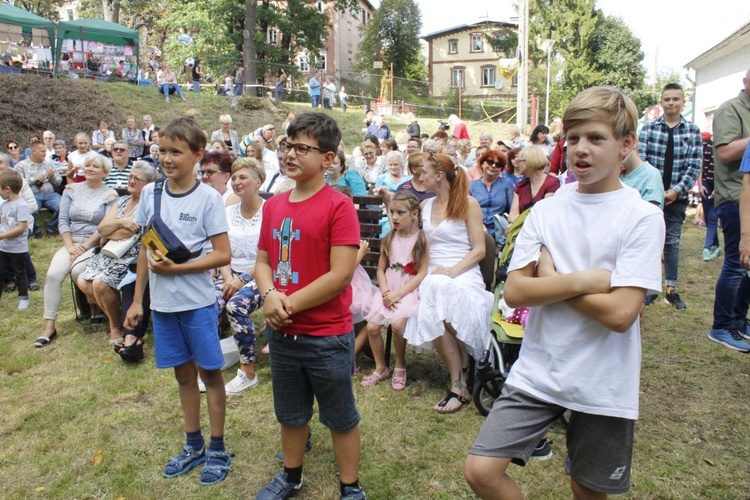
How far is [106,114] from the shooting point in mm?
16938

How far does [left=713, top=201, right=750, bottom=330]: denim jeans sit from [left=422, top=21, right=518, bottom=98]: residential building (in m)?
49.8

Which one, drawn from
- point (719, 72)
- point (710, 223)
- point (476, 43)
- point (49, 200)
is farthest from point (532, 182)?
point (476, 43)

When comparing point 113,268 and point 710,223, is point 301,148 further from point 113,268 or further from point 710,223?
point 710,223

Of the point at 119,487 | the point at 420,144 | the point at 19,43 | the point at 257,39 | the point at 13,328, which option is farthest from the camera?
the point at 257,39

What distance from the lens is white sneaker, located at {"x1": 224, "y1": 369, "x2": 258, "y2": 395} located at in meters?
4.33

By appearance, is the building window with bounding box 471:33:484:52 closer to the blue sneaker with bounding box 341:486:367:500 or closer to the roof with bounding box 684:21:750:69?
the roof with bounding box 684:21:750:69

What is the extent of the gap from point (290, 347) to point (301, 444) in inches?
23.4

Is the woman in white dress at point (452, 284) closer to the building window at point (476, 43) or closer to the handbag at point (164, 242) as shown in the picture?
the handbag at point (164, 242)

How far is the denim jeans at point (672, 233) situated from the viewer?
588 cm

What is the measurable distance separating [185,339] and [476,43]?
55.1 meters

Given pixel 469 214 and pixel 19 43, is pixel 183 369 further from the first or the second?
pixel 19 43

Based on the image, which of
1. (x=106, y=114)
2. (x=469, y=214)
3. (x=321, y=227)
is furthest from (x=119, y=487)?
(x=106, y=114)

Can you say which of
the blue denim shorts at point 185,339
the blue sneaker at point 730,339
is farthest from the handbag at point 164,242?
the blue sneaker at point 730,339

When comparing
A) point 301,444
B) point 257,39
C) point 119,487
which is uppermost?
point 257,39
